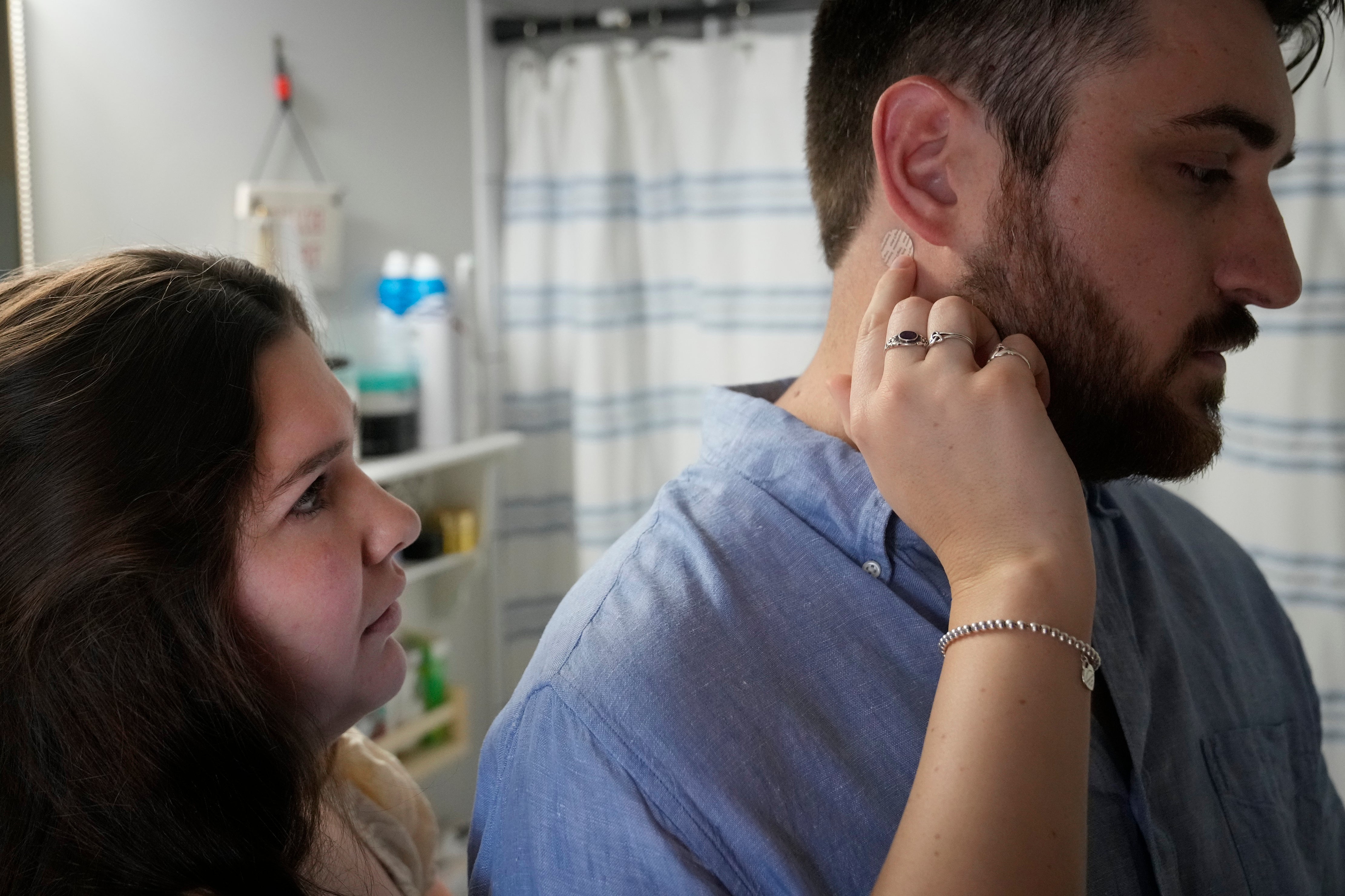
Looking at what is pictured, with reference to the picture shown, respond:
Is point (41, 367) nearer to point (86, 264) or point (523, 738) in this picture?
point (86, 264)

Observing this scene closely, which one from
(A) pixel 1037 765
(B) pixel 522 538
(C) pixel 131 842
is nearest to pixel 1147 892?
(A) pixel 1037 765

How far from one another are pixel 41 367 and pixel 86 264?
4.9 inches

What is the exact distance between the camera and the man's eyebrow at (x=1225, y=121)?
703 millimetres

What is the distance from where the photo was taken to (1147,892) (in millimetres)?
692

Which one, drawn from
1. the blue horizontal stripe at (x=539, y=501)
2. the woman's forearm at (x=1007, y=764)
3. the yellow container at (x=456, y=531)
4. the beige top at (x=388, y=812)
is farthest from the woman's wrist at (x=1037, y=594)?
the blue horizontal stripe at (x=539, y=501)

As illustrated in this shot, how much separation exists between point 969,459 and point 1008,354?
0.10 metres

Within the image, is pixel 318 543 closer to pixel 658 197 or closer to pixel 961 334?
pixel 961 334

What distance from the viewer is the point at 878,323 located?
2.39 ft

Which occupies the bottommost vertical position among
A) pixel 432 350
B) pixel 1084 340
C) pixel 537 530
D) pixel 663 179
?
pixel 537 530

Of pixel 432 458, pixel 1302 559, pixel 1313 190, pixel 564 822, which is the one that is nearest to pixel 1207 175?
pixel 564 822

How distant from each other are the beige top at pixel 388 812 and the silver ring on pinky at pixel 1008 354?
2.18ft

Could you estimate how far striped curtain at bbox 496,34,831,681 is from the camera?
200cm

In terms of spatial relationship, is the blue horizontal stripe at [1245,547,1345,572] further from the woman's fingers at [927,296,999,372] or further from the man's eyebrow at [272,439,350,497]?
the man's eyebrow at [272,439,350,497]

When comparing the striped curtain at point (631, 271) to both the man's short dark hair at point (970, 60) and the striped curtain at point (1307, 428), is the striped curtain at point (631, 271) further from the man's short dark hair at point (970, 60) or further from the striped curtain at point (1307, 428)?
the man's short dark hair at point (970, 60)
